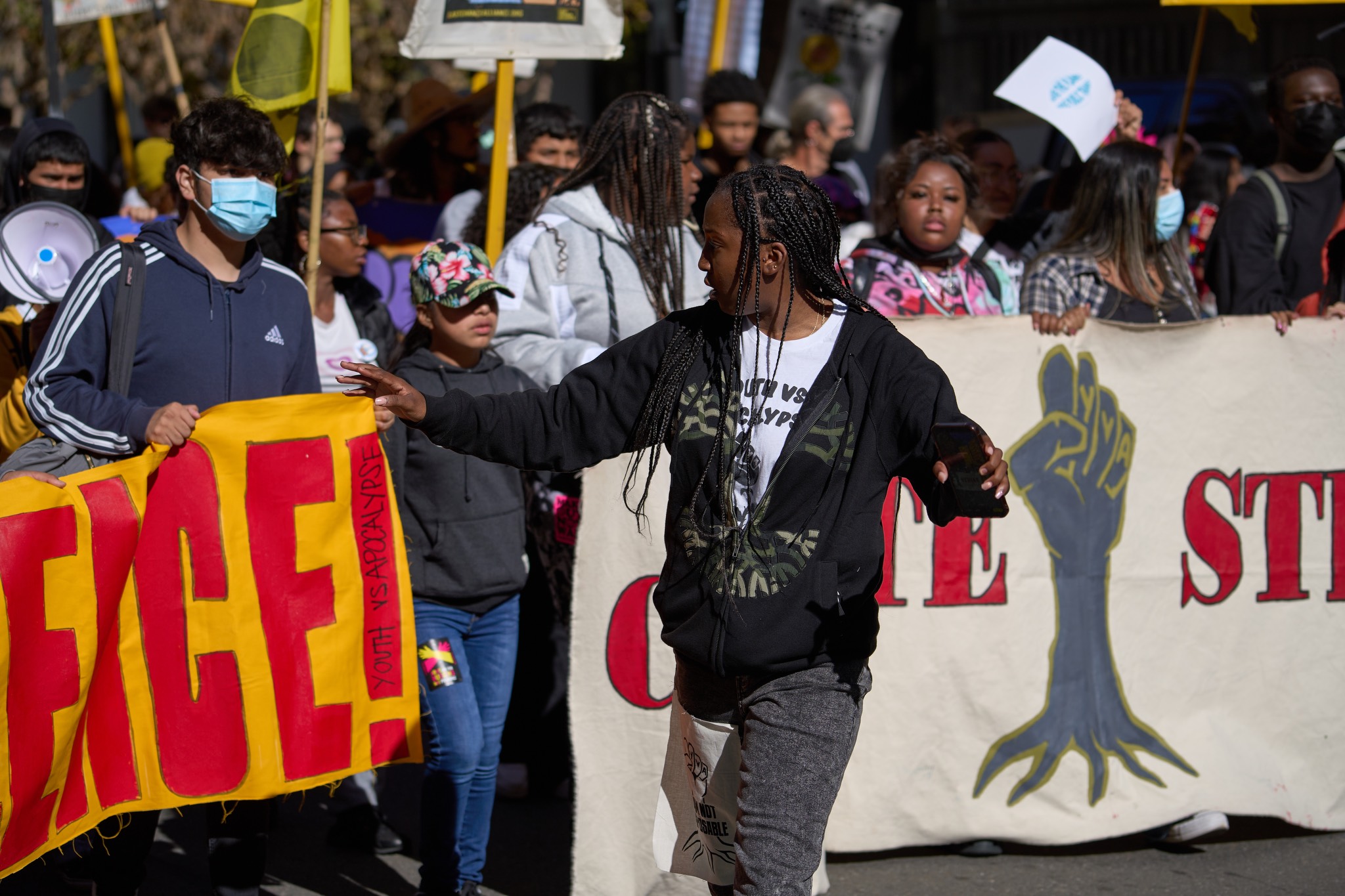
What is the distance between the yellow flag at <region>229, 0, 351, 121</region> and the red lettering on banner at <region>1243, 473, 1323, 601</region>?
10.7 ft

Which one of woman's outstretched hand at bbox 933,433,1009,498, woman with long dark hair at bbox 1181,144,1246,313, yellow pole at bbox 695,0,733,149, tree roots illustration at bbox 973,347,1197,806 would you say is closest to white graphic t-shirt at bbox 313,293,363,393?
tree roots illustration at bbox 973,347,1197,806

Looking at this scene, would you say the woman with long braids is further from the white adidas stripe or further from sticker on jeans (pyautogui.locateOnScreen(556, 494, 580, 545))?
sticker on jeans (pyautogui.locateOnScreen(556, 494, 580, 545))

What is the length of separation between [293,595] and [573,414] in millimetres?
1122

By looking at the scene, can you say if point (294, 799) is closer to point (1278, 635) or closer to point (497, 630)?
point (497, 630)

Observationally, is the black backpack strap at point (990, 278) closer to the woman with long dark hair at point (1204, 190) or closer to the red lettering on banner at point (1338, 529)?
the red lettering on banner at point (1338, 529)

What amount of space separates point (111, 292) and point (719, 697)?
1782mm

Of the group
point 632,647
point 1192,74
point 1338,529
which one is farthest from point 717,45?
point 632,647

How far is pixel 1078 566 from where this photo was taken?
453 cm

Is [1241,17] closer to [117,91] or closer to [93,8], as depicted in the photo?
[93,8]

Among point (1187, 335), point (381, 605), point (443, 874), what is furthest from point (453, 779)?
point (1187, 335)

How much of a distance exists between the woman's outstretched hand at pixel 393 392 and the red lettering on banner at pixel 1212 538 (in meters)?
2.68

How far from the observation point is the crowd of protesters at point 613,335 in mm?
2859

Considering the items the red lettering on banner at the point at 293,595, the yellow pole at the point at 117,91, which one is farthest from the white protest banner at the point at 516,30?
the yellow pole at the point at 117,91

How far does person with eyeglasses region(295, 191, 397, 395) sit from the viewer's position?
5.02 meters
